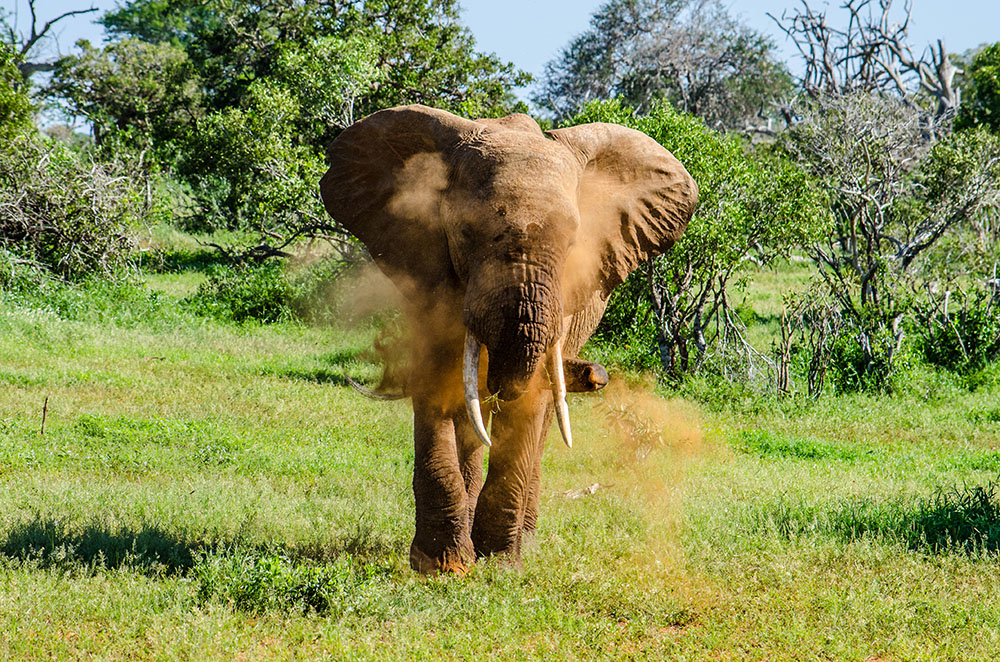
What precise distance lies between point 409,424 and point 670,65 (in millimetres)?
25873

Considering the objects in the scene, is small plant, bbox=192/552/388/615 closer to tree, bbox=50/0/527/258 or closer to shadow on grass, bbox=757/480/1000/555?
shadow on grass, bbox=757/480/1000/555

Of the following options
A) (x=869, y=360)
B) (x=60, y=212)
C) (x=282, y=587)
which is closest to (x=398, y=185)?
(x=282, y=587)

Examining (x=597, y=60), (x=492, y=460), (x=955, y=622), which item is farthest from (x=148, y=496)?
(x=597, y=60)

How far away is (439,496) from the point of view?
5621 mm

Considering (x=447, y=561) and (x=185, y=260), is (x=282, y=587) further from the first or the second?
(x=185, y=260)

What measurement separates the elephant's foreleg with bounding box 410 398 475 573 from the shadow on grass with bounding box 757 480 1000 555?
2.40 m

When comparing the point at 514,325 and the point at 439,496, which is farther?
the point at 439,496

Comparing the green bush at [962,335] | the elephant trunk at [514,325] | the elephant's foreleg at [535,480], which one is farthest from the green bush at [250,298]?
the elephant trunk at [514,325]

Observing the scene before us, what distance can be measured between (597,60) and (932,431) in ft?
86.8

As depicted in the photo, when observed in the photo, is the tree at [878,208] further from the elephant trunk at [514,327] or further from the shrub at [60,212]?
the shrub at [60,212]

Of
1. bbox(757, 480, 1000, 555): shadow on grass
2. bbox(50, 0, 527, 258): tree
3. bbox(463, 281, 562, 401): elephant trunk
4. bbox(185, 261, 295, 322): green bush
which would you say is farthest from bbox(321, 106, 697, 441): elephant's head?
bbox(185, 261, 295, 322): green bush

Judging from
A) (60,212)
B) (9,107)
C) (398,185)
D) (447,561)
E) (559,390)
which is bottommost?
(447,561)

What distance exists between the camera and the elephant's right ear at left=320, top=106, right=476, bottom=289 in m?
5.53

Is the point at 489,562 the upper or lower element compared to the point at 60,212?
lower
